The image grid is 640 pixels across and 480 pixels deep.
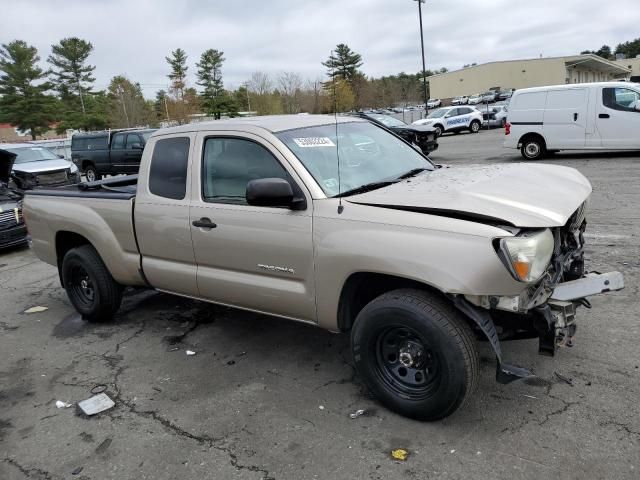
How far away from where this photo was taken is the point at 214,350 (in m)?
4.48

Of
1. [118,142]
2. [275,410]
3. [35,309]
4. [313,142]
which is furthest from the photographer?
[118,142]

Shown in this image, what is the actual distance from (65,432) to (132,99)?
67651 millimetres

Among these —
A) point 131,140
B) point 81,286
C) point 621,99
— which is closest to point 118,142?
point 131,140

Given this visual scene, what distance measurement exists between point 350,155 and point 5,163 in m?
6.84

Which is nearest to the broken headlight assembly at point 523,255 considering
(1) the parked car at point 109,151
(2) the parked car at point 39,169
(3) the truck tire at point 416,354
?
(3) the truck tire at point 416,354

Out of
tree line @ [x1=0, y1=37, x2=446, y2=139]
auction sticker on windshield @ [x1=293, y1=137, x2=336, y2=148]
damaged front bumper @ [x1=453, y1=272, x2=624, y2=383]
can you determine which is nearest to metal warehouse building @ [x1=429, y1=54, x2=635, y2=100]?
tree line @ [x1=0, y1=37, x2=446, y2=139]

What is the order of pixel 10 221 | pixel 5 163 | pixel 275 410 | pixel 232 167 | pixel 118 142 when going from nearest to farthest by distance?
1. pixel 275 410
2. pixel 232 167
3. pixel 5 163
4. pixel 10 221
5. pixel 118 142

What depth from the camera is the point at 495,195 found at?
3.23m

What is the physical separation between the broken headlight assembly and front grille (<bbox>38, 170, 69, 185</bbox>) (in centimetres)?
Answer: 1543

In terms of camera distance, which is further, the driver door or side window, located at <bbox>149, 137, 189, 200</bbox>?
side window, located at <bbox>149, 137, 189, 200</bbox>

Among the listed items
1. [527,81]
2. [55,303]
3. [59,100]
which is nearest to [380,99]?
[527,81]

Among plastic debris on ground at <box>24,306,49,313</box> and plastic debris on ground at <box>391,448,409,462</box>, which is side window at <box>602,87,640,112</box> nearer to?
plastic debris on ground at <box>391,448,409,462</box>

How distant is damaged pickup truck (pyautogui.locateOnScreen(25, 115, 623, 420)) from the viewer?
2.94m

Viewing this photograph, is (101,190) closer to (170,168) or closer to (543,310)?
(170,168)
